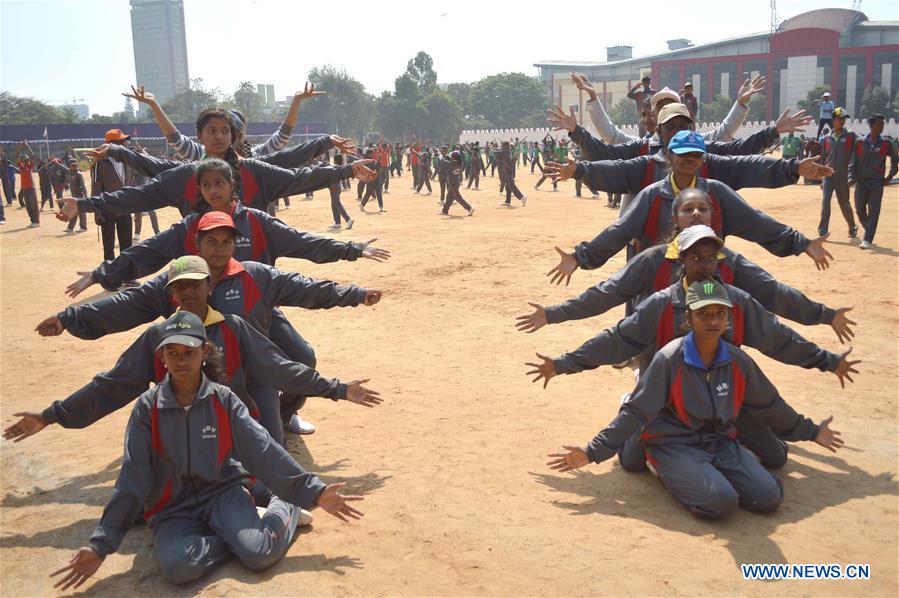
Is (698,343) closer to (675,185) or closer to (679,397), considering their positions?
(679,397)

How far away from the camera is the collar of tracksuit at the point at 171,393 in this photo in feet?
14.0

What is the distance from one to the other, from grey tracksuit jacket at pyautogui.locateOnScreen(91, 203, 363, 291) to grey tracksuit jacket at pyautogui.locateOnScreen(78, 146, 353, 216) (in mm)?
504

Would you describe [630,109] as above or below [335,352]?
above

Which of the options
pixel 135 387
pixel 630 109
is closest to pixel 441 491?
pixel 135 387

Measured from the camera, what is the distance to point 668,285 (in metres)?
5.51

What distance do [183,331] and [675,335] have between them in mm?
2996

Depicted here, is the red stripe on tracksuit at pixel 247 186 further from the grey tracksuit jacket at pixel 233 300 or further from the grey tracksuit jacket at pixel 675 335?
the grey tracksuit jacket at pixel 675 335

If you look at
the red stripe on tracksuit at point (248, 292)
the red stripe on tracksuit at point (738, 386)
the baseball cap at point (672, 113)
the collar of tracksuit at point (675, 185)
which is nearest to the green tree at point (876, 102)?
the baseball cap at point (672, 113)

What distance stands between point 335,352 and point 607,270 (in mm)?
5323

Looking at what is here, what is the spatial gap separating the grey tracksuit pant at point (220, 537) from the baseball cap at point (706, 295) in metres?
2.64

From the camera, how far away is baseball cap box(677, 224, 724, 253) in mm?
4895

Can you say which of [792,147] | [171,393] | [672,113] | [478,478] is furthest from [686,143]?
[792,147]

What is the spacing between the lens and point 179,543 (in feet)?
13.7

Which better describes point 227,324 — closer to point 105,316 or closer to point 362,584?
point 105,316
